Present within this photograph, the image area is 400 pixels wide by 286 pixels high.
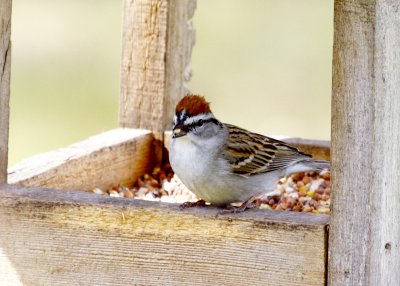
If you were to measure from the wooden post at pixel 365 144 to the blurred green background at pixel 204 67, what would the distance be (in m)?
4.40

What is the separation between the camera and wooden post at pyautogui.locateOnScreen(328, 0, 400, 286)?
10.8ft

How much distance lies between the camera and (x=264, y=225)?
3.46 metres

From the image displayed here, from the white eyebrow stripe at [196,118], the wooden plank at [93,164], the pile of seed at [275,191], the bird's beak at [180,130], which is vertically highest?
the white eyebrow stripe at [196,118]

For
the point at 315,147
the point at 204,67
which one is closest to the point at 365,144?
the point at 315,147

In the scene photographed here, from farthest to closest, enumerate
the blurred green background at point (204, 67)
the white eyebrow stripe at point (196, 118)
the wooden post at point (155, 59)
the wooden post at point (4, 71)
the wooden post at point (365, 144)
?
the blurred green background at point (204, 67)
the wooden post at point (155, 59)
the white eyebrow stripe at point (196, 118)
the wooden post at point (4, 71)
the wooden post at point (365, 144)

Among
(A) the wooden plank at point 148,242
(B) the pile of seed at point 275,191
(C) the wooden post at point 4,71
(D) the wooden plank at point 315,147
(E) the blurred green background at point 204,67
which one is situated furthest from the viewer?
(E) the blurred green background at point 204,67

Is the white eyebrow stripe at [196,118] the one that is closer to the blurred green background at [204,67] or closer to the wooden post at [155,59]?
the wooden post at [155,59]

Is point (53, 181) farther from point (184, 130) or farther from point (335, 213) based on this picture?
point (335, 213)

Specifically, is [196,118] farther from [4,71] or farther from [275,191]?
[275,191]

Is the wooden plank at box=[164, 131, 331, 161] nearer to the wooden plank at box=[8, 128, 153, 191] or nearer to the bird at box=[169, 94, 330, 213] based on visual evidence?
the wooden plank at box=[8, 128, 153, 191]

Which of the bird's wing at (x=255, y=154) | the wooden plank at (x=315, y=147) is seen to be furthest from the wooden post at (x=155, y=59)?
the bird's wing at (x=255, y=154)

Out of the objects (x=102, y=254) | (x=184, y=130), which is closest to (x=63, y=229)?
(x=102, y=254)

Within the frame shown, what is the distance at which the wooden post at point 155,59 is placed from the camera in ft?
16.6

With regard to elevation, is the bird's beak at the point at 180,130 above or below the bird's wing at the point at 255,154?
above
